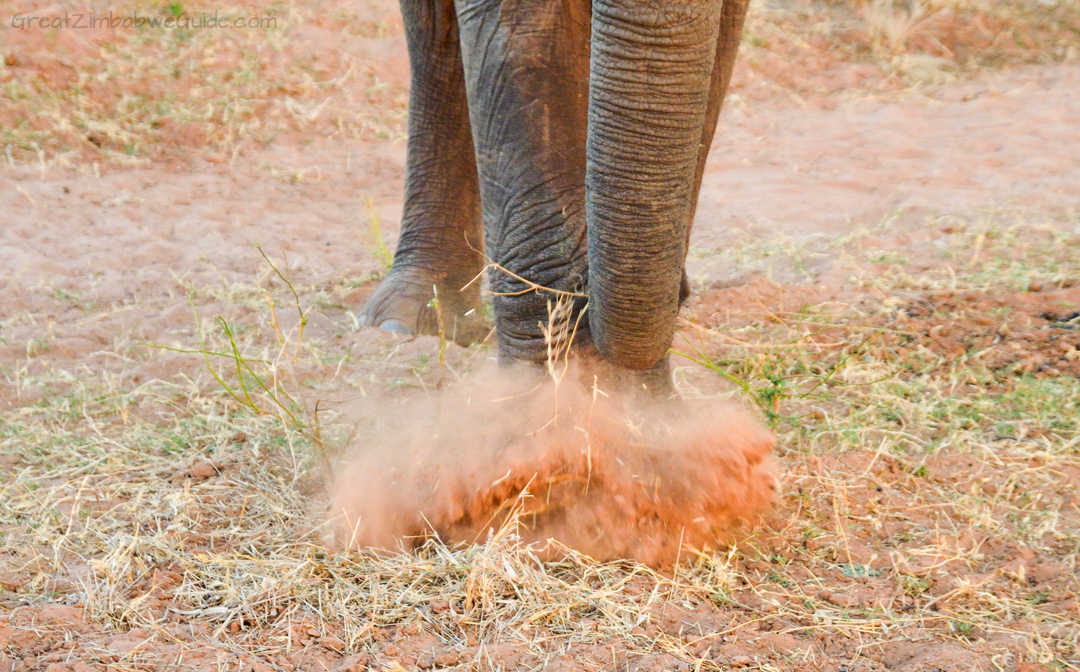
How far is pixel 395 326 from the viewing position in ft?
13.0

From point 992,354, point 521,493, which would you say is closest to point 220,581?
point 521,493

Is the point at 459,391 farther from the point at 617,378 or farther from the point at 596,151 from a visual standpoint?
the point at 596,151

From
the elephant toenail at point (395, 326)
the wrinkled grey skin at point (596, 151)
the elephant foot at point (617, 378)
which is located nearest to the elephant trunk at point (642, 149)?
the wrinkled grey skin at point (596, 151)

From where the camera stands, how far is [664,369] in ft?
8.38

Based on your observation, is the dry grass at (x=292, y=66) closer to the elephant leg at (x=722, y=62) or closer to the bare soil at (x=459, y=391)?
the bare soil at (x=459, y=391)

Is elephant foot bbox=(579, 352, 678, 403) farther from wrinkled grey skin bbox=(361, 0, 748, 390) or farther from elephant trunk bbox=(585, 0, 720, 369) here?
elephant trunk bbox=(585, 0, 720, 369)

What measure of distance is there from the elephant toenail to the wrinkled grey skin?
125 cm

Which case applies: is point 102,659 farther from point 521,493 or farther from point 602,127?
point 602,127

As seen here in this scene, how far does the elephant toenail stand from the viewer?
3928 millimetres

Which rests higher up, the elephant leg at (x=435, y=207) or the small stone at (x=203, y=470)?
the elephant leg at (x=435, y=207)

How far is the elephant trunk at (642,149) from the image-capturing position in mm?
1846

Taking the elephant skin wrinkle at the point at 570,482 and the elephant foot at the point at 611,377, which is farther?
the elephant foot at the point at 611,377

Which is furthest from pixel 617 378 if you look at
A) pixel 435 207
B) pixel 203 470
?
pixel 435 207

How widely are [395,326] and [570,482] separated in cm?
183
